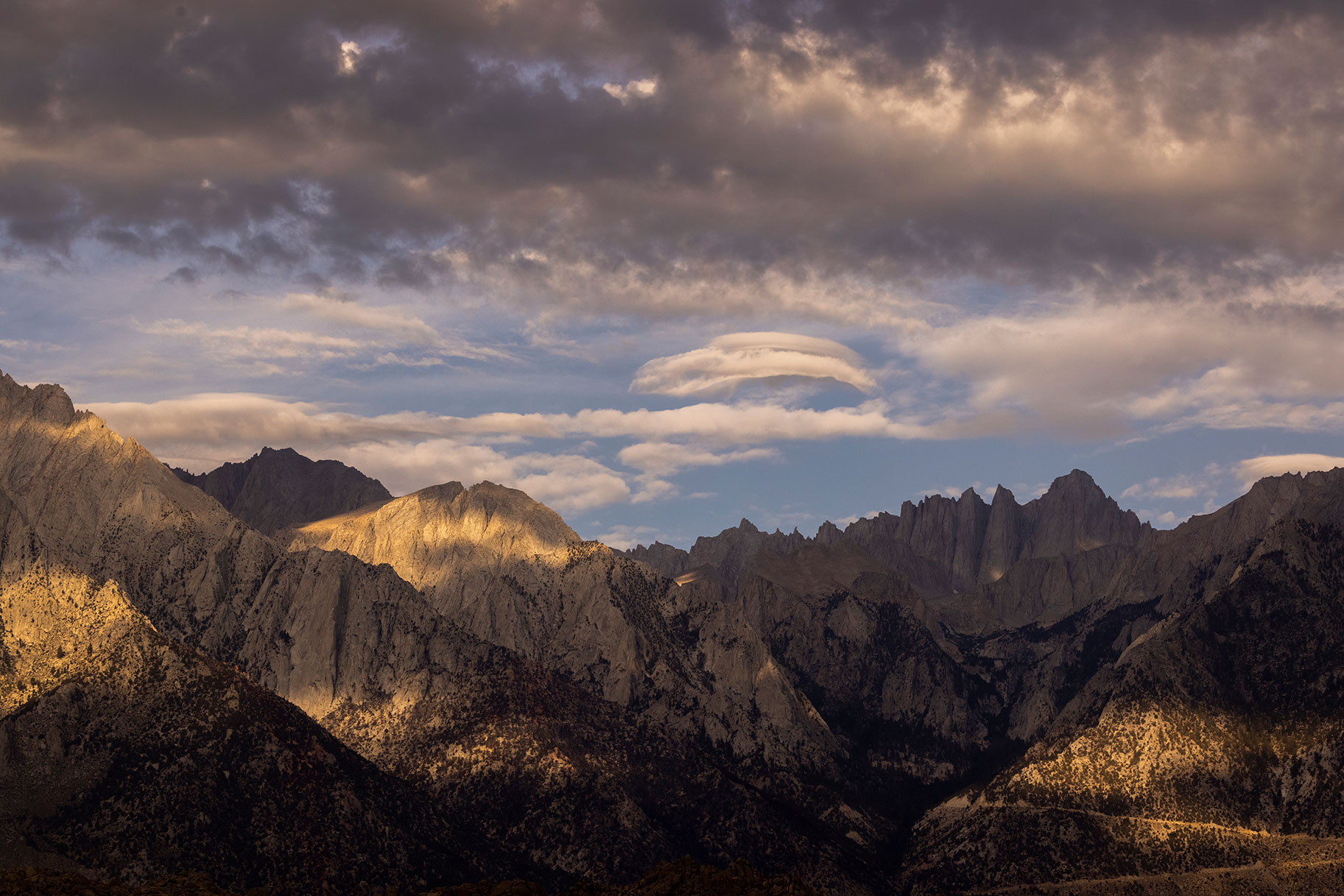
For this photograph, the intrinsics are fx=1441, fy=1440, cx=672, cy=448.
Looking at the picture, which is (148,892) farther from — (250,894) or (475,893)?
(475,893)

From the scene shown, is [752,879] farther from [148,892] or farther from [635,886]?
[148,892]

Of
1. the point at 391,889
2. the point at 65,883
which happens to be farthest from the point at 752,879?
the point at 65,883

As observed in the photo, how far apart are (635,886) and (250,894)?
129 ft

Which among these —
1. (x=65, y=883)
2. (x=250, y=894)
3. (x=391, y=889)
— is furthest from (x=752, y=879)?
(x=65, y=883)

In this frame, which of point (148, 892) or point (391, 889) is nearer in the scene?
point (148, 892)

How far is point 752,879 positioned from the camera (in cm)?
14800

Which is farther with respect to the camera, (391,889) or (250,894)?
(391,889)

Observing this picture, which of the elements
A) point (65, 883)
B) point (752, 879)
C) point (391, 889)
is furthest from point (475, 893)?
point (65, 883)

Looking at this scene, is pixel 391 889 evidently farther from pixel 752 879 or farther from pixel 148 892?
pixel 752 879

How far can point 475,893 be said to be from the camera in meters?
144

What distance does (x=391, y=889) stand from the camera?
155125 mm

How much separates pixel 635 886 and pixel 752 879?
1350 centimetres

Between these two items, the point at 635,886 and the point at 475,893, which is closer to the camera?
the point at 475,893

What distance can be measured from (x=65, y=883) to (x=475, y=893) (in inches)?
1517
